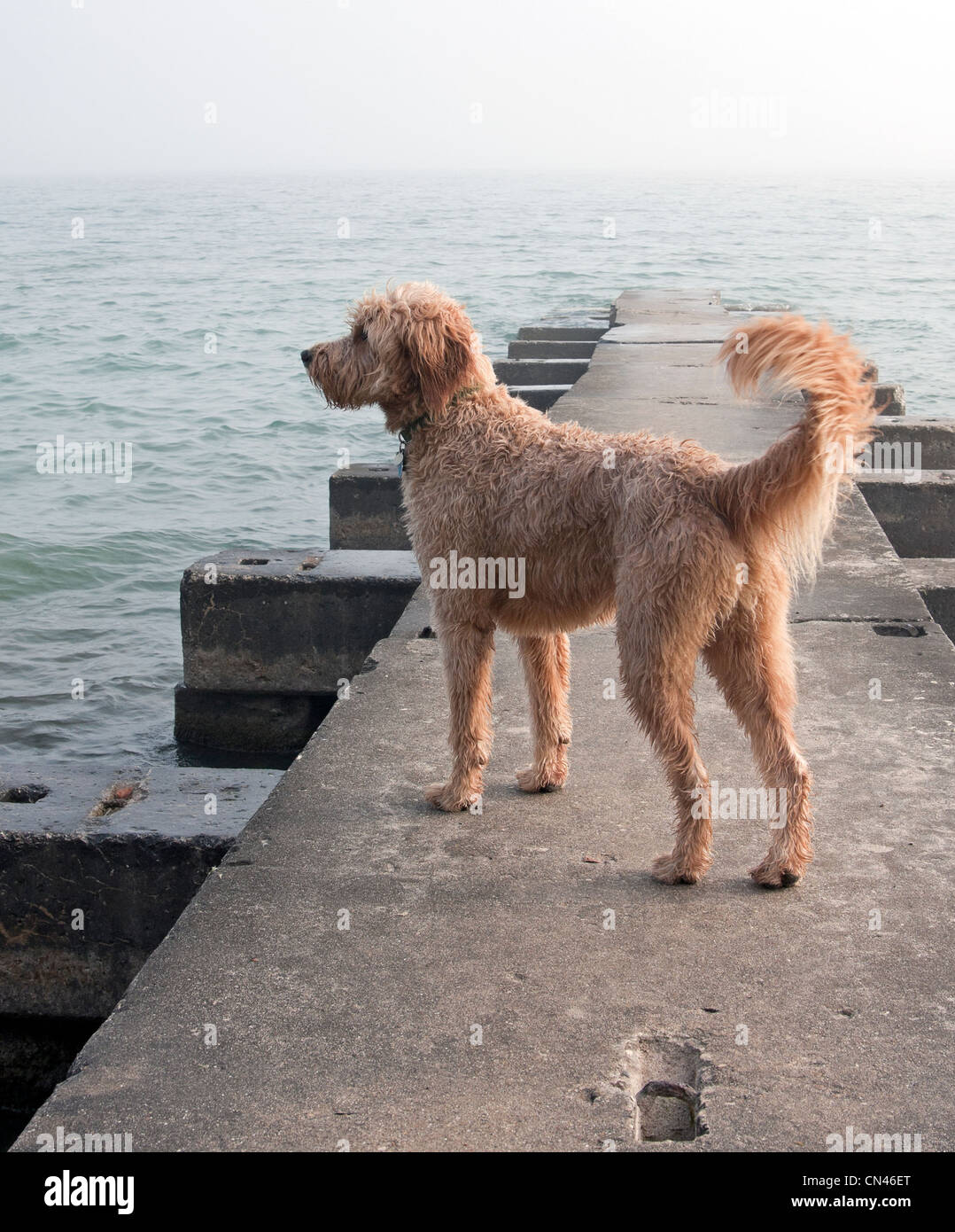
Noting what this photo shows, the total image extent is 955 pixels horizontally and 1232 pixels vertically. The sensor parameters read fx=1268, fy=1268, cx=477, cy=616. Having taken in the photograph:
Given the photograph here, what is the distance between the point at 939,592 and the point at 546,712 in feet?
11.1

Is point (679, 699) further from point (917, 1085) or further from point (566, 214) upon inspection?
point (566, 214)

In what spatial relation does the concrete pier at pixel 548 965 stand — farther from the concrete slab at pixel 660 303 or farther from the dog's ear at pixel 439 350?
the concrete slab at pixel 660 303

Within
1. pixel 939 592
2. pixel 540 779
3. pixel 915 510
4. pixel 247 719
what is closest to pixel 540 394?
pixel 915 510

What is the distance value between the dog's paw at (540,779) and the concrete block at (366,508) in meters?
5.35

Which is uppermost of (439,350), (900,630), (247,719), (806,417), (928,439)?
(439,350)

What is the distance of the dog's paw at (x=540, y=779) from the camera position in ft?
15.4

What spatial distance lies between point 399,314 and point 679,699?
166 cm

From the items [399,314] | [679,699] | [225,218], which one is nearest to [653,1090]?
[679,699]

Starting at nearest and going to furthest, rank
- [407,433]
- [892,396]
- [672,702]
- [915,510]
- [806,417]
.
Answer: [806,417], [672,702], [407,433], [915,510], [892,396]

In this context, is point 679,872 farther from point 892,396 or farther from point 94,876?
point 892,396

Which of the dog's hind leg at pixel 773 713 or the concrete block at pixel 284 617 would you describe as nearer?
the dog's hind leg at pixel 773 713

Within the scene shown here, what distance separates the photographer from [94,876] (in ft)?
15.2

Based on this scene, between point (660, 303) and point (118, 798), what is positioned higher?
point (660, 303)

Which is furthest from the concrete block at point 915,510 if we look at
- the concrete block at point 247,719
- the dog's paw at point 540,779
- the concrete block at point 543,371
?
the concrete block at point 543,371
